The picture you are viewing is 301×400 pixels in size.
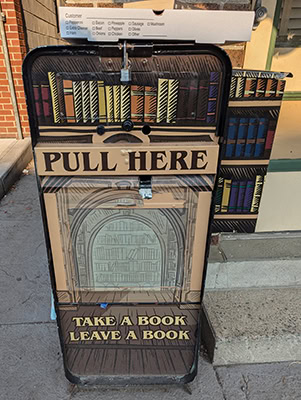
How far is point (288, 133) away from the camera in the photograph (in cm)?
454

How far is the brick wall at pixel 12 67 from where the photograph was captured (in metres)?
5.07

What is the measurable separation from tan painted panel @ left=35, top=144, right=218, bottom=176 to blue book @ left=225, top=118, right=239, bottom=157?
729mm

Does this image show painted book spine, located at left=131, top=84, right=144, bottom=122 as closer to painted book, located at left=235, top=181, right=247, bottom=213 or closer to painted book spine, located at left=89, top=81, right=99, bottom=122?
painted book spine, located at left=89, top=81, right=99, bottom=122

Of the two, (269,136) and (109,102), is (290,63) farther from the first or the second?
(109,102)

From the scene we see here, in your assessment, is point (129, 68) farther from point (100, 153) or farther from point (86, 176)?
point (86, 176)

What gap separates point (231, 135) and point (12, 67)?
4620mm

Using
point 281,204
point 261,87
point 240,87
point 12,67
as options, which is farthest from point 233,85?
point 12,67

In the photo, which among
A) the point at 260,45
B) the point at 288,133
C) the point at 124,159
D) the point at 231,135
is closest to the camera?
the point at 124,159

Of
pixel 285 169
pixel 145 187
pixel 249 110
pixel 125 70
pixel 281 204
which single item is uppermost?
pixel 125 70

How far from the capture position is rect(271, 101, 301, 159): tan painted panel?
3855mm

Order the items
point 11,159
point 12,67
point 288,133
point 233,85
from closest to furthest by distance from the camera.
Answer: point 233,85 < point 288,133 < point 11,159 < point 12,67

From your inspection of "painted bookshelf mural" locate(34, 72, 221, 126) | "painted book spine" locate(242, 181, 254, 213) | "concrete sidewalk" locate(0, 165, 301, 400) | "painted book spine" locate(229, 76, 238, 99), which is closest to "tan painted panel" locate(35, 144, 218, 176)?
"painted bookshelf mural" locate(34, 72, 221, 126)

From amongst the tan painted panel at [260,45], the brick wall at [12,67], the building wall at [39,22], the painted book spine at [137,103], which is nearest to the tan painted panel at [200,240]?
the painted book spine at [137,103]

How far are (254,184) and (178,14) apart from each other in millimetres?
1263
